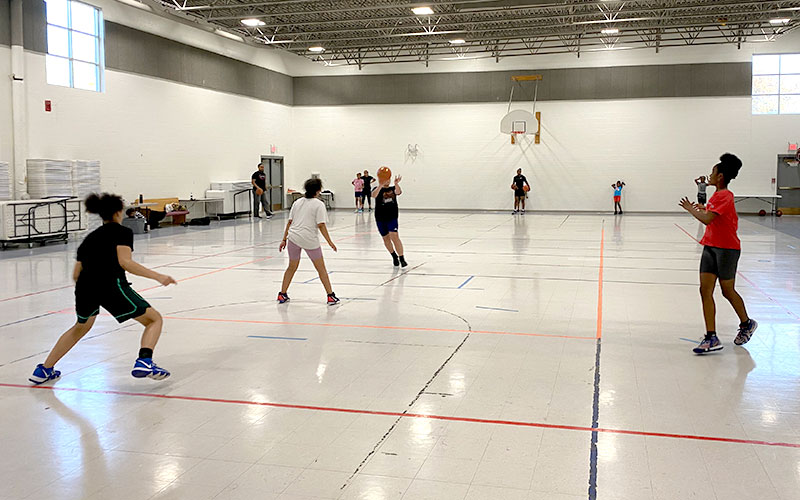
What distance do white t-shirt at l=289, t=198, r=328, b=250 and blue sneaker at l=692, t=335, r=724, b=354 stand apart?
451 cm

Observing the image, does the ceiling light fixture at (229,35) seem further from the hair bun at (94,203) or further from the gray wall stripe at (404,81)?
the hair bun at (94,203)

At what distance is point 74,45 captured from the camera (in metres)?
19.7

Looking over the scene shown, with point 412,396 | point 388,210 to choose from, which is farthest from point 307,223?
point 412,396

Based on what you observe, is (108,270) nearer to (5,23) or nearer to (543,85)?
(5,23)

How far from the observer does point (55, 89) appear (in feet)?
61.5

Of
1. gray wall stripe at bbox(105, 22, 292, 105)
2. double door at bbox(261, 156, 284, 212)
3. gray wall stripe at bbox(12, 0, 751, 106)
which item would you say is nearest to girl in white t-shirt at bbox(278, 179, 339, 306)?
gray wall stripe at bbox(105, 22, 292, 105)

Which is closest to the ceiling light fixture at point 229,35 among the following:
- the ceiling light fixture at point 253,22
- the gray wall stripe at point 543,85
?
the ceiling light fixture at point 253,22

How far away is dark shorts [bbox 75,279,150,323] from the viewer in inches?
209

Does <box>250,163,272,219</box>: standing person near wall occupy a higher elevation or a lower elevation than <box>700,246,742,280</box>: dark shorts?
higher

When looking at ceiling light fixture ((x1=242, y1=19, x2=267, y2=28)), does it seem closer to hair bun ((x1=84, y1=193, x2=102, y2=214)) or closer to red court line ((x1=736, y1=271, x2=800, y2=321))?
red court line ((x1=736, y1=271, x2=800, y2=321))

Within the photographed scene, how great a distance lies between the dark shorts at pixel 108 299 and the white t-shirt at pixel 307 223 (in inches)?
141

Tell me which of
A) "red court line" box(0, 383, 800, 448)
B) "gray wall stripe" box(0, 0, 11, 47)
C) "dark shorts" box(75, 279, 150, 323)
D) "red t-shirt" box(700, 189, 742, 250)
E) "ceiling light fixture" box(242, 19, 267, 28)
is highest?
"ceiling light fixture" box(242, 19, 267, 28)

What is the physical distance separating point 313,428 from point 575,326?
13.2 feet

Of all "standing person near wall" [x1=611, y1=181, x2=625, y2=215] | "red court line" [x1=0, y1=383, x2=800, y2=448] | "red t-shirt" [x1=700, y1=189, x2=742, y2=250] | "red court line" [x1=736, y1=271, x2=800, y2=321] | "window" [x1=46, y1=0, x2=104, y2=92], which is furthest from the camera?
"standing person near wall" [x1=611, y1=181, x2=625, y2=215]
